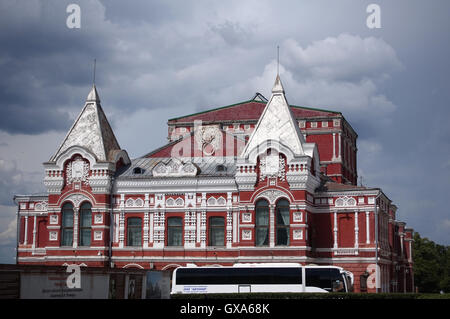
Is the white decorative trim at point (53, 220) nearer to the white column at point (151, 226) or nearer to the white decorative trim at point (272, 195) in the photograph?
the white column at point (151, 226)

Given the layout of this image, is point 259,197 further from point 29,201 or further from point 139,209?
point 29,201

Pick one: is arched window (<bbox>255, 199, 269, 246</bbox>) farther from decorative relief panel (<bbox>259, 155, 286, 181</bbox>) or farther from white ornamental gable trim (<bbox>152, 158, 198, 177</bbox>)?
white ornamental gable trim (<bbox>152, 158, 198, 177</bbox>)

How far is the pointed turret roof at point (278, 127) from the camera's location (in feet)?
173

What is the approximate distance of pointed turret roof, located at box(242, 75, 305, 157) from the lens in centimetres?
5262

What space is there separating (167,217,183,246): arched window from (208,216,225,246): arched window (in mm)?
2450

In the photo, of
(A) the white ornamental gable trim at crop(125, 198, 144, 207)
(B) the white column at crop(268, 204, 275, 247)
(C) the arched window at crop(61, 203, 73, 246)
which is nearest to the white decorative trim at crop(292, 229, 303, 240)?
(B) the white column at crop(268, 204, 275, 247)

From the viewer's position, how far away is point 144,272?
102 ft

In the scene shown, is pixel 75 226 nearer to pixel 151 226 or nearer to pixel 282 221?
pixel 151 226

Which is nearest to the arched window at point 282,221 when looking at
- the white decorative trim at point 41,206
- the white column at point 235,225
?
the white column at point 235,225

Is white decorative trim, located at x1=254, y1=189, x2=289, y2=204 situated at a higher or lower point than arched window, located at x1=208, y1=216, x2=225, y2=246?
higher

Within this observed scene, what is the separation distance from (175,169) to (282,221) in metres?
9.93
